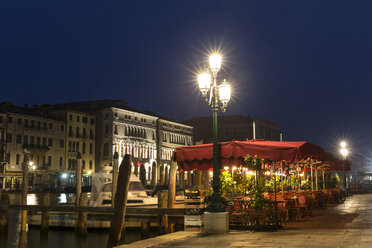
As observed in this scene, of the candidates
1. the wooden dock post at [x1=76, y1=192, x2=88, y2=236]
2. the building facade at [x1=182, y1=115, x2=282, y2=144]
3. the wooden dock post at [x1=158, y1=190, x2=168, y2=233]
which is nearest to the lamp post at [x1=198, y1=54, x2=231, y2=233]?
the wooden dock post at [x1=158, y1=190, x2=168, y2=233]

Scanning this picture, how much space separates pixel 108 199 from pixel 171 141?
6611cm

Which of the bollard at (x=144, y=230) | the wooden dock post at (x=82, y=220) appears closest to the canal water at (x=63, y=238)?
the wooden dock post at (x=82, y=220)

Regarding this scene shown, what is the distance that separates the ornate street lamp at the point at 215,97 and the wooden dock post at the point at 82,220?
27.3 feet

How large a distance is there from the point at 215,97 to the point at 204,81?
0.53 m

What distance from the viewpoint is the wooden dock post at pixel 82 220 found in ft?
64.0

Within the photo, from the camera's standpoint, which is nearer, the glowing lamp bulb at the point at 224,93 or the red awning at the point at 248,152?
the glowing lamp bulb at the point at 224,93

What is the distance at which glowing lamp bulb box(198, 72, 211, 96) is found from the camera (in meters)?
12.8

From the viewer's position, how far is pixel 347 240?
32.9ft

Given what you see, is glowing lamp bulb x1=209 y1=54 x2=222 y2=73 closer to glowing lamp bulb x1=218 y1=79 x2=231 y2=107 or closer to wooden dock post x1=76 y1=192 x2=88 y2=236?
glowing lamp bulb x1=218 y1=79 x2=231 y2=107

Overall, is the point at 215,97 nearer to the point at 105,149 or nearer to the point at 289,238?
the point at 289,238

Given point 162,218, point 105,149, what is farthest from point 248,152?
point 105,149

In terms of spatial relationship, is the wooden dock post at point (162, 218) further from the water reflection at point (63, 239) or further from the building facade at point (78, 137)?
the building facade at point (78, 137)

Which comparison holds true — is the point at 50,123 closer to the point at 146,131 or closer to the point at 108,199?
the point at 146,131

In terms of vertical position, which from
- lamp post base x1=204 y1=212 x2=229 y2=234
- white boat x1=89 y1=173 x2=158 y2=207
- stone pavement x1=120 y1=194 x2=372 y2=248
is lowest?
stone pavement x1=120 y1=194 x2=372 y2=248
